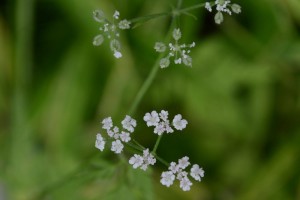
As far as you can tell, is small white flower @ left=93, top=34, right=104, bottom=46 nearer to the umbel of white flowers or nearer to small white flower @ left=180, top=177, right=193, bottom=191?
the umbel of white flowers

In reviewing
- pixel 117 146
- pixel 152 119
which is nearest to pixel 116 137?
pixel 117 146

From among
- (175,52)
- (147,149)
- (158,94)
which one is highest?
(158,94)

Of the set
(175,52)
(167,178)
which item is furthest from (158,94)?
(167,178)

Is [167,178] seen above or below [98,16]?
below

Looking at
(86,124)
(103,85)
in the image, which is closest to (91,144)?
(86,124)

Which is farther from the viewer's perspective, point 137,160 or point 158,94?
point 158,94

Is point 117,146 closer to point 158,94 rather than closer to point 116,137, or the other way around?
point 116,137

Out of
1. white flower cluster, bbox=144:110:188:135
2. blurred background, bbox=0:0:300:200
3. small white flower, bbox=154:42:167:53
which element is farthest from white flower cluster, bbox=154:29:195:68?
blurred background, bbox=0:0:300:200

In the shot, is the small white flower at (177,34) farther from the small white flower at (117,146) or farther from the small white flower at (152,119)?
the small white flower at (117,146)

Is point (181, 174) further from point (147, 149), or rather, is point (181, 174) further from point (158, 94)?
point (158, 94)
